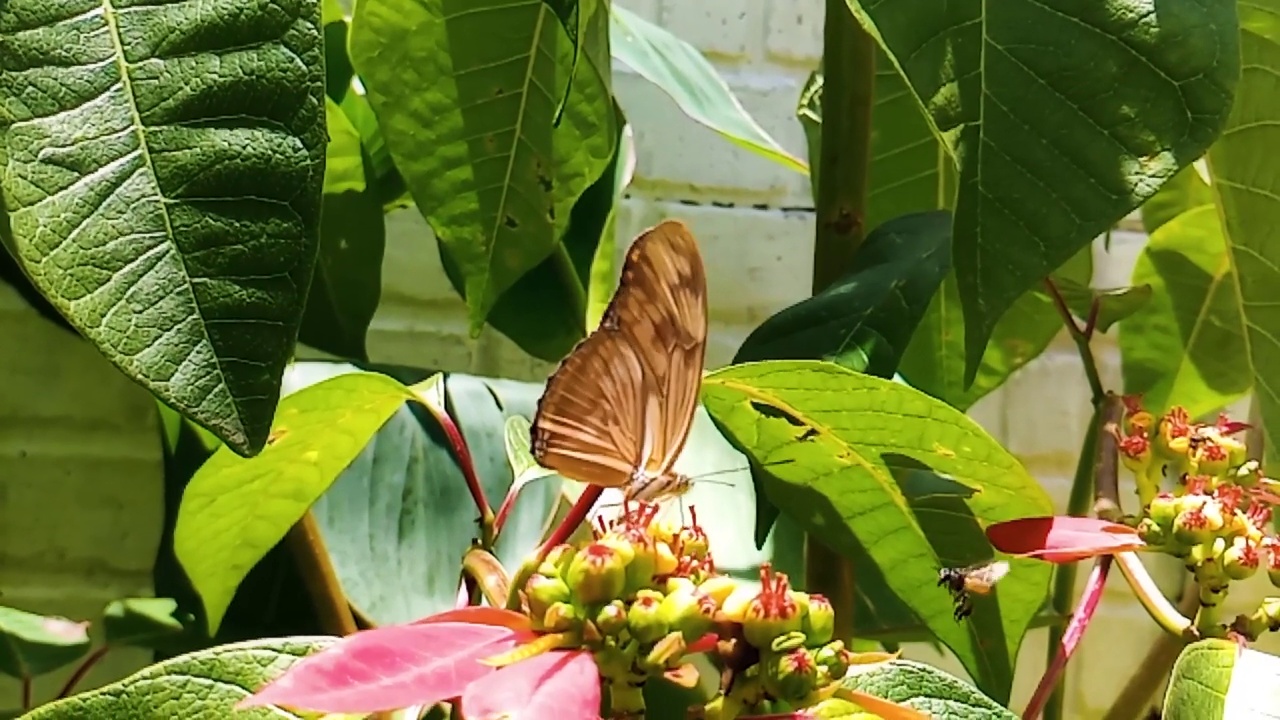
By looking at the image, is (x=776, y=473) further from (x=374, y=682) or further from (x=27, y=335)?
(x=27, y=335)

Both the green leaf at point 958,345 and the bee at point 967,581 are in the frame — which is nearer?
the bee at point 967,581

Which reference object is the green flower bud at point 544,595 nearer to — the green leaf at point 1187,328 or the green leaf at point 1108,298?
the green leaf at point 1108,298

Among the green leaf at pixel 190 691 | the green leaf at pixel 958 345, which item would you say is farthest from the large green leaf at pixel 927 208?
the green leaf at pixel 190 691

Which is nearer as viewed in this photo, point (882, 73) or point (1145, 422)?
point (1145, 422)

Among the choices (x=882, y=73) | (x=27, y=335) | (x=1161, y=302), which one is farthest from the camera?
(x=27, y=335)

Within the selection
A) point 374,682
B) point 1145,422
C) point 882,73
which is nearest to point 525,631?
point 374,682

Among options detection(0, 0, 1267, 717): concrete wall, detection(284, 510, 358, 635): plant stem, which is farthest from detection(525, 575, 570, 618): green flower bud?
detection(0, 0, 1267, 717): concrete wall
